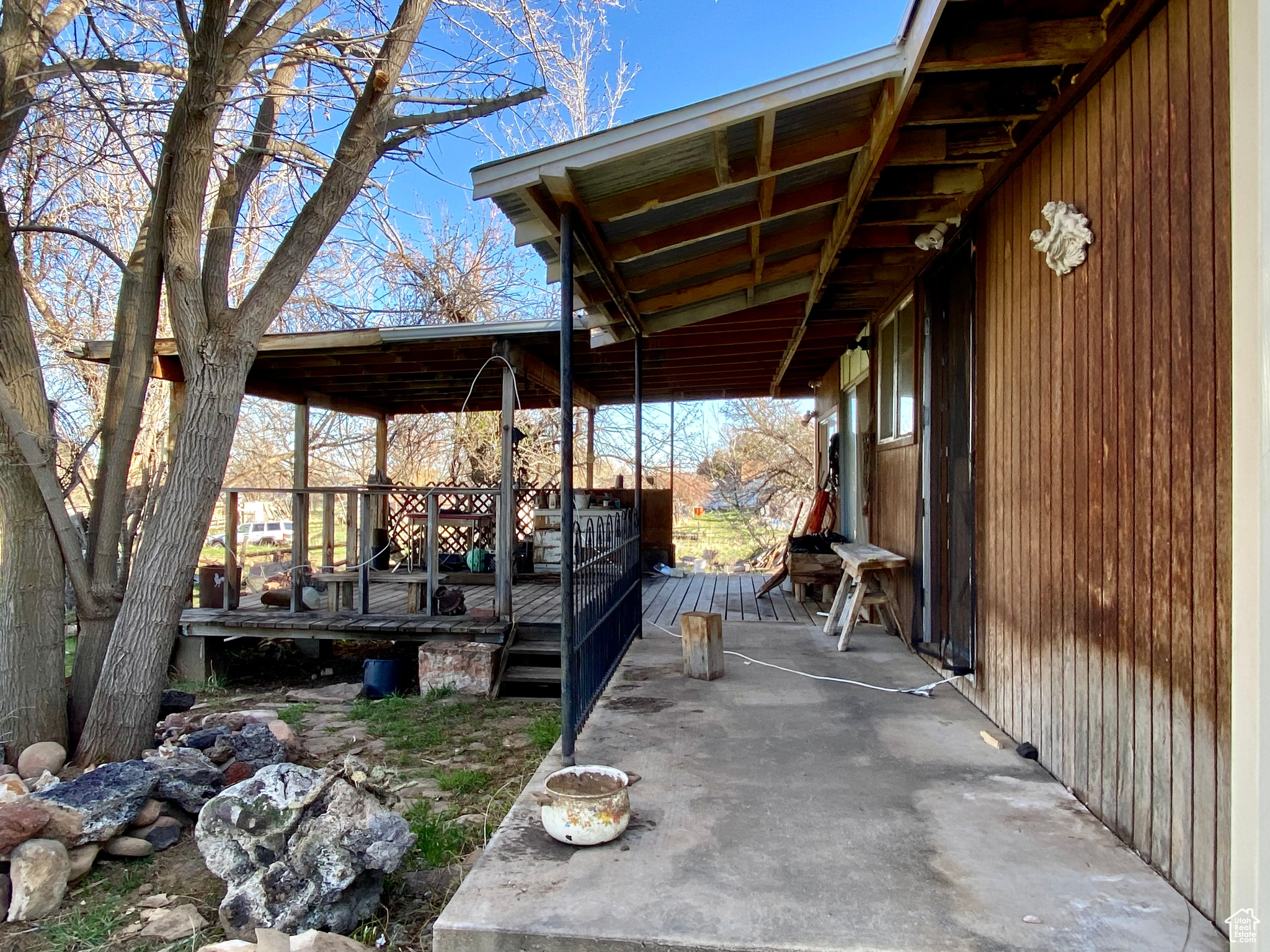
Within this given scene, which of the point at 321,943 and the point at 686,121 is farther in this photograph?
the point at 686,121

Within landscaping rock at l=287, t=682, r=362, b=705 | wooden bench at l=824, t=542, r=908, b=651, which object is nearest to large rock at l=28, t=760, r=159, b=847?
landscaping rock at l=287, t=682, r=362, b=705

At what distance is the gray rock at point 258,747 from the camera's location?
3.66m

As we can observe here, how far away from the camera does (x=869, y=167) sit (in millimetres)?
2984

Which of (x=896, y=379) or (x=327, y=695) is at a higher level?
(x=896, y=379)

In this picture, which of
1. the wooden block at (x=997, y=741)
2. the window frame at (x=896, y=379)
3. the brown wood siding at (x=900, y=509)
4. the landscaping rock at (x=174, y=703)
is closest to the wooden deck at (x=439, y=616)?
the brown wood siding at (x=900, y=509)

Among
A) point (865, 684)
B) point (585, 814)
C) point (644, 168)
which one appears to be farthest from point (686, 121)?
point (865, 684)

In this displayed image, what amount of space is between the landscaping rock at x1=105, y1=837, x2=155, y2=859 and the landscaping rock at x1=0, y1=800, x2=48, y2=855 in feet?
0.93

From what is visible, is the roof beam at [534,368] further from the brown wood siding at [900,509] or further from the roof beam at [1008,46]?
the roof beam at [1008,46]

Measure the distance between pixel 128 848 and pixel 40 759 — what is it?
103 centimetres

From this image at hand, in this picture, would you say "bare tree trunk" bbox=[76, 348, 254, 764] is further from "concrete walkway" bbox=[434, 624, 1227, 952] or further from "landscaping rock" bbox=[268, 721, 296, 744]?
"concrete walkway" bbox=[434, 624, 1227, 952]

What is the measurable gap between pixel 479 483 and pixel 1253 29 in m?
10.6

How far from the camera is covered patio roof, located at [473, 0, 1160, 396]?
92.6 inches

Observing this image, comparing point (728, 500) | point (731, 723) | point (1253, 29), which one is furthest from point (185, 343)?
point (728, 500)

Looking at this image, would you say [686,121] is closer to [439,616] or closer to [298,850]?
[298,850]
